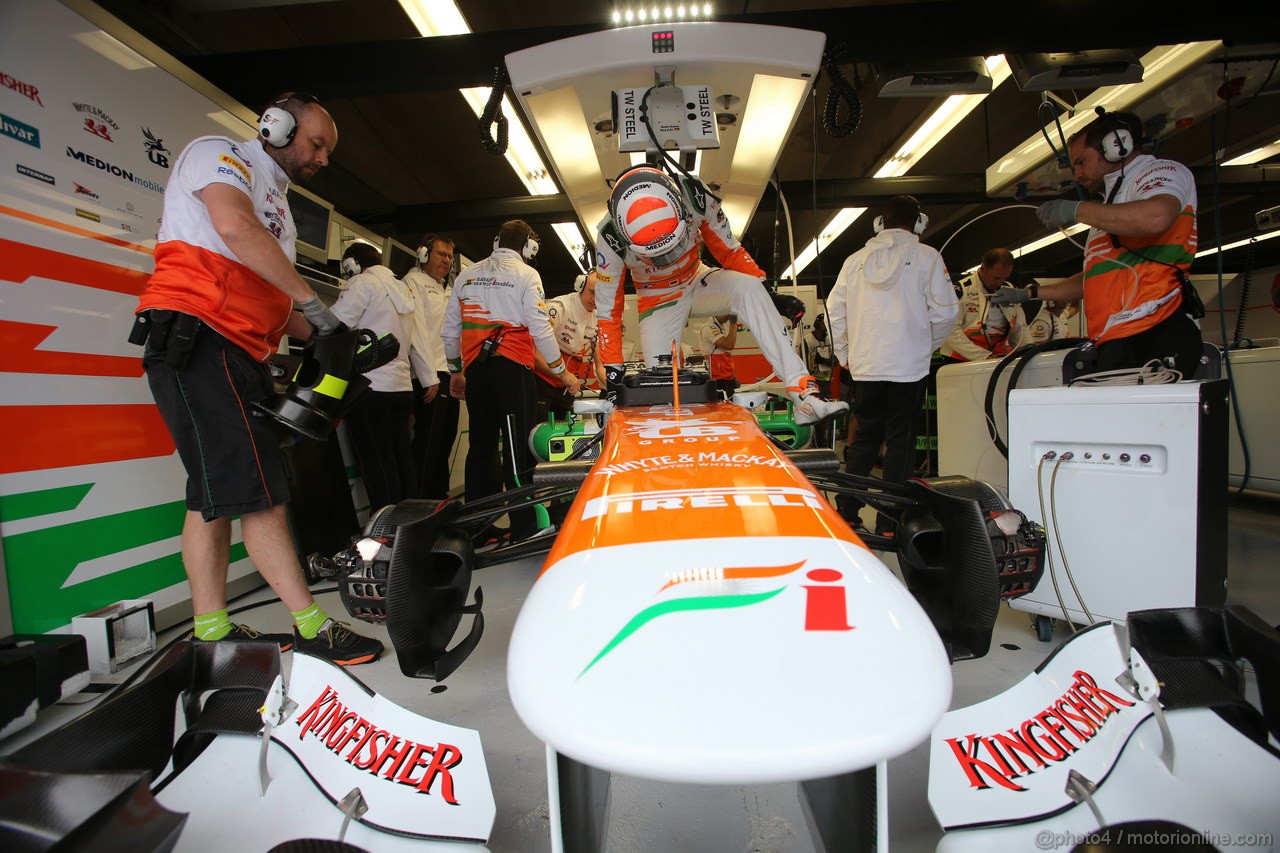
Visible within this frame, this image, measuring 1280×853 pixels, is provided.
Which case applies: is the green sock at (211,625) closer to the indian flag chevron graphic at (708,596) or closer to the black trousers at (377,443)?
the black trousers at (377,443)

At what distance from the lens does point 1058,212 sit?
2240 mm

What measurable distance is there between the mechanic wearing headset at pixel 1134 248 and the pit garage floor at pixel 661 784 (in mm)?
982

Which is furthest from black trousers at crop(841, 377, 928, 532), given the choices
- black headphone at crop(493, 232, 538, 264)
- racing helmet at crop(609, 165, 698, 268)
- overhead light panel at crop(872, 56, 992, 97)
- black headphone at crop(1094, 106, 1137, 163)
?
black headphone at crop(493, 232, 538, 264)

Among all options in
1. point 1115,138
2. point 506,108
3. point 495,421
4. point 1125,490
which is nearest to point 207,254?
point 495,421

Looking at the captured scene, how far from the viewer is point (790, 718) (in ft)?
1.62

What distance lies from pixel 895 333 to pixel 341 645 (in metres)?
2.72

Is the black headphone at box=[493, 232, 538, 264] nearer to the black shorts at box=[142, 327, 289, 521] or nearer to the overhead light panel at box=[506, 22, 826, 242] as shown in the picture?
the overhead light panel at box=[506, 22, 826, 242]

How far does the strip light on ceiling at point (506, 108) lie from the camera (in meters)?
3.18

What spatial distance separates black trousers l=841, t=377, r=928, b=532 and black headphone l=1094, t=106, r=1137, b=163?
3.78 ft

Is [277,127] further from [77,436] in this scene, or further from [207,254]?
[77,436]

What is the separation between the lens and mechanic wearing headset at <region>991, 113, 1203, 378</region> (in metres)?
2.00

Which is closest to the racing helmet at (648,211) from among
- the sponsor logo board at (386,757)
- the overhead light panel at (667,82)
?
the overhead light panel at (667,82)

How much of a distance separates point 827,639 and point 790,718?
0.10m

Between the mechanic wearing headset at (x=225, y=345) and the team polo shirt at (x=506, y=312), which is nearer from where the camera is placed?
the mechanic wearing headset at (x=225, y=345)
